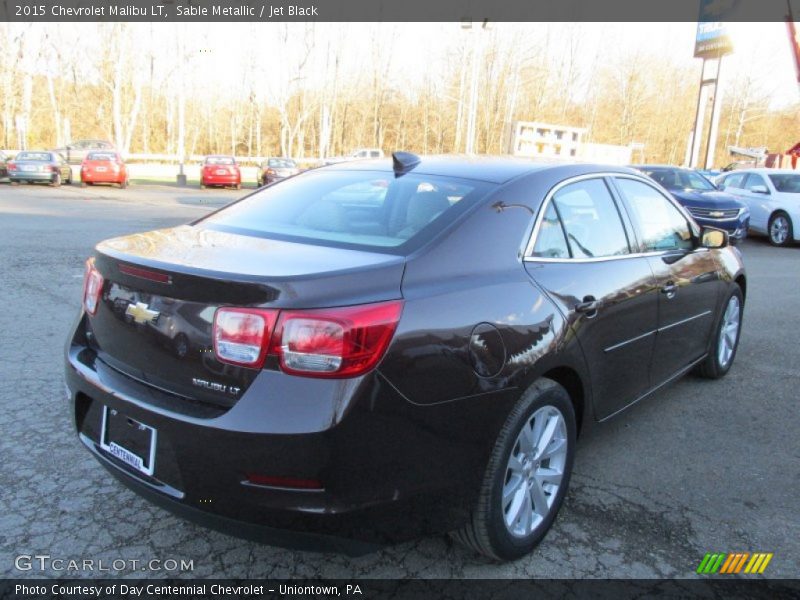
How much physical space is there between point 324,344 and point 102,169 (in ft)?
90.8

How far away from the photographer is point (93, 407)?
251 centimetres

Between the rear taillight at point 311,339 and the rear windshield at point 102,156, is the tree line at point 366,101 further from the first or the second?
the rear taillight at point 311,339

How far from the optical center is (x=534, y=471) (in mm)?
2717

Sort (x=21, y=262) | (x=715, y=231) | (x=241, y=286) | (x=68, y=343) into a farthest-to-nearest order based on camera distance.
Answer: (x=21, y=262) → (x=715, y=231) → (x=68, y=343) → (x=241, y=286)

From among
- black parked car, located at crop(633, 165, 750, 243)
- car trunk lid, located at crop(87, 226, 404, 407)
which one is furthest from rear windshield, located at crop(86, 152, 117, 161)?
car trunk lid, located at crop(87, 226, 404, 407)

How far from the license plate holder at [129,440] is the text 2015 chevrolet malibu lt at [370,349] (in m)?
0.01

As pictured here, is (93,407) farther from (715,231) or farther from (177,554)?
(715,231)

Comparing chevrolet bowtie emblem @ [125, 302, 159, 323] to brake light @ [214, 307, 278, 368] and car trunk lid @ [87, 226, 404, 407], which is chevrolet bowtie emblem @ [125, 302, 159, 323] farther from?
brake light @ [214, 307, 278, 368]

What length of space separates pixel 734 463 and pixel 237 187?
30307mm

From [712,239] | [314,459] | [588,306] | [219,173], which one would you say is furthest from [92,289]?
[219,173]

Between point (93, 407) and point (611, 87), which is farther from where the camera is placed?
point (611, 87)

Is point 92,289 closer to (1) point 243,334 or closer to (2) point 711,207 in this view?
(1) point 243,334

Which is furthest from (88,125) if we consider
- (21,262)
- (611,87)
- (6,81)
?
(21,262)

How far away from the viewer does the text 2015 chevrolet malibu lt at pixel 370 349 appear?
2014 millimetres
